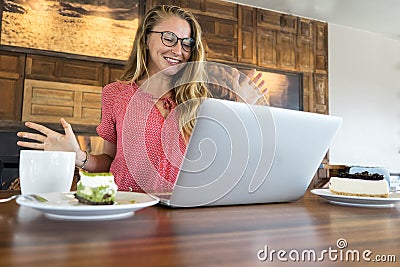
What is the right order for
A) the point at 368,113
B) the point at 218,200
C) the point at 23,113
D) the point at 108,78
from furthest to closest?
the point at 368,113 → the point at 108,78 → the point at 23,113 → the point at 218,200

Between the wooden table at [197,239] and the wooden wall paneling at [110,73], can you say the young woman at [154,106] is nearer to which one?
the wooden table at [197,239]

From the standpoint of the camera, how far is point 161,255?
13.7 inches

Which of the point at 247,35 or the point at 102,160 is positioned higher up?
the point at 247,35

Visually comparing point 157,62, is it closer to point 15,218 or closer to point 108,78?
point 15,218

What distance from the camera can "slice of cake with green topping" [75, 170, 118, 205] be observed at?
564 mm

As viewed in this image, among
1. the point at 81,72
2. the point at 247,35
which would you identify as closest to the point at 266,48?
the point at 247,35

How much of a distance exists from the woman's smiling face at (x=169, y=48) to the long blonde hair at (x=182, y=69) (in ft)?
0.06

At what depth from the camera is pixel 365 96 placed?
13.9 ft

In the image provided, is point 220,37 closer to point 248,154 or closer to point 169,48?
point 169,48

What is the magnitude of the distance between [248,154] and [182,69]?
76 centimetres

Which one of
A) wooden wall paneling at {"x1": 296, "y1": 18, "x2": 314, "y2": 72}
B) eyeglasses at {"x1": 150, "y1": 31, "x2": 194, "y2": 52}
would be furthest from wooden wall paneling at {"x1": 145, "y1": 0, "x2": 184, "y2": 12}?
eyeglasses at {"x1": 150, "y1": 31, "x2": 194, "y2": 52}

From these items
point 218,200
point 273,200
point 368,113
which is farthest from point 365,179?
point 368,113

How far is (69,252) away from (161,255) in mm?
86

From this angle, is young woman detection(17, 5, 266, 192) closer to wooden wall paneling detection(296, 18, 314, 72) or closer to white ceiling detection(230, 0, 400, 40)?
white ceiling detection(230, 0, 400, 40)
